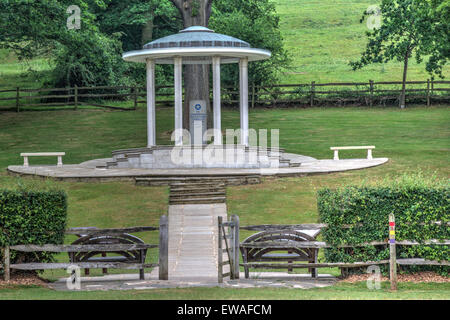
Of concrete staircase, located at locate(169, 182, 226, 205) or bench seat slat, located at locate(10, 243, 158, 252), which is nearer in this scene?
bench seat slat, located at locate(10, 243, 158, 252)

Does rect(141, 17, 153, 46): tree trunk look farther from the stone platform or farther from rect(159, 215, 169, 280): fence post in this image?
rect(159, 215, 169, 280): fence post

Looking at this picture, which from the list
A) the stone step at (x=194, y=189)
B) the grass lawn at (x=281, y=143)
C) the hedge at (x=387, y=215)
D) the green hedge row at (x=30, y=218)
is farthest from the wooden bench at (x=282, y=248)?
the stone step at (x=194, y=189)

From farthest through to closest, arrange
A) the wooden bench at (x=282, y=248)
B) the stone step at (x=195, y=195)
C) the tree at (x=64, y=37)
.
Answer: the tree at (x=64, y=37) → the stone step at (x=195, y=195) → the wooden bench at (x=282, y=248)

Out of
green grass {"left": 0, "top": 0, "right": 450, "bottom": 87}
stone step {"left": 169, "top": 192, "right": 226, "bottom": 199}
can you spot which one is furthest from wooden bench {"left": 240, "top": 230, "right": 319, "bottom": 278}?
green grass {"left": 0, "top": 0, "right": 450, "bottom": 87}

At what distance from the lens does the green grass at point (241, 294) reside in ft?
34.6

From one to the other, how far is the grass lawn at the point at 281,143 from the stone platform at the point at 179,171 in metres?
0.51

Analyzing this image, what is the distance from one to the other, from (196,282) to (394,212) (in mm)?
3444

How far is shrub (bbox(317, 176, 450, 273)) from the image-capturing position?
12562 mm

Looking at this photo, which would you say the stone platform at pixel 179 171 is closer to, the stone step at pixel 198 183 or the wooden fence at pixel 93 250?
the stone step at pixel 198 183

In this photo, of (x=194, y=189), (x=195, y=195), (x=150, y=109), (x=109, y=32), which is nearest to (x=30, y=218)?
(x=195, y=195)

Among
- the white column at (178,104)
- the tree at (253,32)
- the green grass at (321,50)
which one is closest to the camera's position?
the white column at (178,104)

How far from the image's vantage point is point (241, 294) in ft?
35.4

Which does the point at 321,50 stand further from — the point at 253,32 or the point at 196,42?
the point at 196,42

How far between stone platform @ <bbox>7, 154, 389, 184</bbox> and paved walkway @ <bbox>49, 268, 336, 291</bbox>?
8.92 meters
